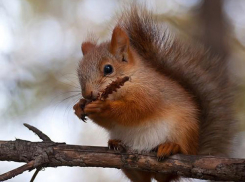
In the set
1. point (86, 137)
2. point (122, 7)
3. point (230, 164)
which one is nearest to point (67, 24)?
point (86, 137)

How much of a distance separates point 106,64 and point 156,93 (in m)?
0.40

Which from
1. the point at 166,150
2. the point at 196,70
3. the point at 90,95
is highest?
the point at 196,70

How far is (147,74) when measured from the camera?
9.76ft

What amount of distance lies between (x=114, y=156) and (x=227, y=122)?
89 cm

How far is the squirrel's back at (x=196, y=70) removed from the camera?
295 cm

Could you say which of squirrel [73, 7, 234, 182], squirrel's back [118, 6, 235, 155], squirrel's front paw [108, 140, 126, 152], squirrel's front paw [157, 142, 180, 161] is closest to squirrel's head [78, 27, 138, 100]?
squirrel [73, 7, 234, 182]

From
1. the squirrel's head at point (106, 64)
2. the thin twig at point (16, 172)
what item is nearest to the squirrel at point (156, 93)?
the squirrel's head at point (106, 64)

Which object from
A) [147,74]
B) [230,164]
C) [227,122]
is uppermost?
[147,74]

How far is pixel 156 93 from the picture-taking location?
2896mm

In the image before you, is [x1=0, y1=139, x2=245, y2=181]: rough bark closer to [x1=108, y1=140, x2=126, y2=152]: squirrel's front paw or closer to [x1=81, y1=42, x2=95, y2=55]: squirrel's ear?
[x1=108, y1=140, x2=126, y2=152]: squirrel's front paw

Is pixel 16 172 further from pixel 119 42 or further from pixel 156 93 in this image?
pixel 119 42

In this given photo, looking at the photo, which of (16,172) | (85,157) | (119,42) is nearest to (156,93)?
(119,42)

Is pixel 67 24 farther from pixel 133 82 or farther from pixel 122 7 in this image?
pixel 133 82

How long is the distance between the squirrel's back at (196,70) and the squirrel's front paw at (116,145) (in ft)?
1.97
